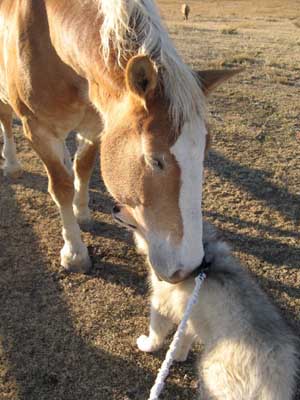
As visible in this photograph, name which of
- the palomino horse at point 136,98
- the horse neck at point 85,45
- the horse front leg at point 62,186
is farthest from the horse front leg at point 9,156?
the horse neck at point 85,45

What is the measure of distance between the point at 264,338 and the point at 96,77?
151cm

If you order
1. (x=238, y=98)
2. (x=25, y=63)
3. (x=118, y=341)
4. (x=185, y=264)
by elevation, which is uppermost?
(x=25, y=63)

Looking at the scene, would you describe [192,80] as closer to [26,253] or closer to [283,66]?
[26,253]

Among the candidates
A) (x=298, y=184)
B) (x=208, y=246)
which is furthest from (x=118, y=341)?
(x=298, y=184)

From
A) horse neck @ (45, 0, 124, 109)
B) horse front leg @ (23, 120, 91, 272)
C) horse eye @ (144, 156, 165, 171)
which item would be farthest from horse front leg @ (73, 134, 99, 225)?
horse eye @ (144, 156, 165, 171)

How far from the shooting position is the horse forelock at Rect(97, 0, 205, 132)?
188cm

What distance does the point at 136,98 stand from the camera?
1.92m

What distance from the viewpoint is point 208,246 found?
97.0 inches

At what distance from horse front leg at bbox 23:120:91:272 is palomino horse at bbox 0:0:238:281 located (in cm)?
34

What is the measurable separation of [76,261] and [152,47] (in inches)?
74.8

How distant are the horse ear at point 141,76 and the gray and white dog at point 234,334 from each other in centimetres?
98

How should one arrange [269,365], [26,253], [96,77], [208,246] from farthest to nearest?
1. [26,253]
2. [208,246]
3. [96,77]
4. [269,365]

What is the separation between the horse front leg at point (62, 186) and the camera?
120 inches

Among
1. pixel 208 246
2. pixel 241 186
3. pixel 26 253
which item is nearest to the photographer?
pixel 208 246
